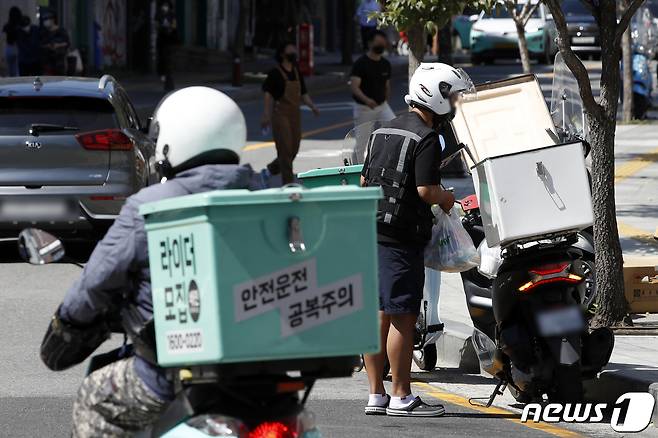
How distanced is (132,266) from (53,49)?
2321cm

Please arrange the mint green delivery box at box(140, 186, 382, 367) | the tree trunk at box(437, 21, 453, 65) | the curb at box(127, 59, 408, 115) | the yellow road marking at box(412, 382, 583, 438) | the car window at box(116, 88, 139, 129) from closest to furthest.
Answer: the mint green delivery box at box(140, 186, 382, 367), the yellow road marking at box(412, 382, 583, 438), the car window at box(116, 88, 139, 129), the tree trunk at box(437, 21, 453, 65), the curb at box(127, 59, 408, 115)

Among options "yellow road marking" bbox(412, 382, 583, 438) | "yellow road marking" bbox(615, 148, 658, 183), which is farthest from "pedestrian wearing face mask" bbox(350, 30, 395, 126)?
"yellow road marking" bbox(412, 382, 583, 438)

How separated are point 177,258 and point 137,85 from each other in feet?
102

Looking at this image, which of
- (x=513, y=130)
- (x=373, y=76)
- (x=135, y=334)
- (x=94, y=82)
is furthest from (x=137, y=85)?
(x=135, y=334)

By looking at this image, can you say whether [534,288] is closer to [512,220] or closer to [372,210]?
[512,220]

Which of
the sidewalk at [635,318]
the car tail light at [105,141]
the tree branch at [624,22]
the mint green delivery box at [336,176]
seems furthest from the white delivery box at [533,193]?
the car tail light at [105,141]

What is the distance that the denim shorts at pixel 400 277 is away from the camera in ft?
25.3

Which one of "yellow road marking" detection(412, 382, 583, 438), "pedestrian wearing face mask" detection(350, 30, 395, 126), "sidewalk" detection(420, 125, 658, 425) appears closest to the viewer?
"yellow road marking" detection(412, 382, 583, 438)

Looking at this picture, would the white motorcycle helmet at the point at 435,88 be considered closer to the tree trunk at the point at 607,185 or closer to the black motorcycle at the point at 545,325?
the black motorcycle at the point at 545,325

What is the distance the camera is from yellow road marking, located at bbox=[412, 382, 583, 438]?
7.76 m

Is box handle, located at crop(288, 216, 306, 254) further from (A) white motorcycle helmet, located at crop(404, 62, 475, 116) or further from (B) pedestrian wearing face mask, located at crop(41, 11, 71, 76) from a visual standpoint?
(B) pedestrian wearing face mask, located at crop(41, 11, 71, 76)

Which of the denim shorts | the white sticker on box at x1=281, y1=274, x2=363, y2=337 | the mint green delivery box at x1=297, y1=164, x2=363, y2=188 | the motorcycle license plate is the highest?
the white sticker on box at x1=281, y1=274, x2=363, y2=337

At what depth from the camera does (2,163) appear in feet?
42.5

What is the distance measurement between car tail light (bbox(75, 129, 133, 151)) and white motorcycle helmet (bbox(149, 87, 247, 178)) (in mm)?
8587
